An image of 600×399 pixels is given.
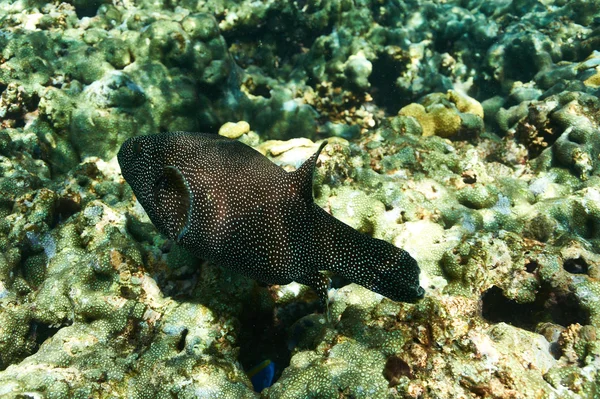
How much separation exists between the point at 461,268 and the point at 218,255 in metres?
2.52

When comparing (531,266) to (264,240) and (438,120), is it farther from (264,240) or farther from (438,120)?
(438,120)

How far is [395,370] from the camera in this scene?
298 cm

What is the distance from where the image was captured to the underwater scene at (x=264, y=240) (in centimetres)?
309

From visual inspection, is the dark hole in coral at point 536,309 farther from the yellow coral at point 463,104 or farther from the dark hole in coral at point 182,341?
the yellow coral at point 463,104

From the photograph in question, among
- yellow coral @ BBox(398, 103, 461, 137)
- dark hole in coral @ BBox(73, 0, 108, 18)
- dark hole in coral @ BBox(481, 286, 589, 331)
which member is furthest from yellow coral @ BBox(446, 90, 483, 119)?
dark hole in coral @ BBox(73, 0, 108, 18)

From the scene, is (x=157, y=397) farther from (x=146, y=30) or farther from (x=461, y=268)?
(x=146, y=30)

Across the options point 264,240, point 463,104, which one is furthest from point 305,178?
point 463,104

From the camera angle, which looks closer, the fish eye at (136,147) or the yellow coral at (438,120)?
the fish eye at (136,147)

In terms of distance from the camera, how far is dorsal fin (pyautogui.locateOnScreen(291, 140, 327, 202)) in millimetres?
3102

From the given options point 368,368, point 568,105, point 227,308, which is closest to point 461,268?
point 368,368

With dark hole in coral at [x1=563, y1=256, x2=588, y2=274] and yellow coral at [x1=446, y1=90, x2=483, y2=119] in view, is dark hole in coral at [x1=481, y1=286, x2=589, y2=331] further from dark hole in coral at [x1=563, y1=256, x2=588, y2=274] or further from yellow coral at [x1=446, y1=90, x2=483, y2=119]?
yellow coral at [x1=446, y1=90, x2=483, y2=119]

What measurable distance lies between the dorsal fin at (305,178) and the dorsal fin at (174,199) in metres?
0.95

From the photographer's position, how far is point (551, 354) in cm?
336

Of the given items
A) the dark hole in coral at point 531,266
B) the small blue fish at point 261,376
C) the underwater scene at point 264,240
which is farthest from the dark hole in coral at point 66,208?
the dark hole in coral at point 531,266
